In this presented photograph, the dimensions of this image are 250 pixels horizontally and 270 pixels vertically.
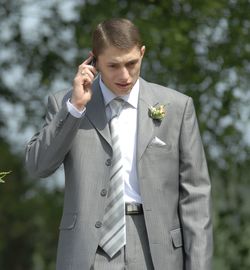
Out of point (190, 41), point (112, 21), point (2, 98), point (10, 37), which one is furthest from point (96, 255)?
point (2, 98)

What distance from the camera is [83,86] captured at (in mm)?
4848

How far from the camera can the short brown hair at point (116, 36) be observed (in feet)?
15.8

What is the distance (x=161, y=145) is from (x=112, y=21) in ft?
1.99

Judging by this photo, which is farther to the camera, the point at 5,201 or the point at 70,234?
the point at 5,201

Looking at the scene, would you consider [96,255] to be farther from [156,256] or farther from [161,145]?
[161,145]

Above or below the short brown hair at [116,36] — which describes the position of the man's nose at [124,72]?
below

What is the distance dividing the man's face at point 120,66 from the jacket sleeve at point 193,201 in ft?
1.20

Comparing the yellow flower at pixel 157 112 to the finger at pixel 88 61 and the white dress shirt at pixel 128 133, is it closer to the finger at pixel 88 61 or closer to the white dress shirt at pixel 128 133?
the white dress shirt at pixel 128 133

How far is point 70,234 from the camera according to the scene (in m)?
4.89

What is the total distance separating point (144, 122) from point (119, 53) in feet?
1.18

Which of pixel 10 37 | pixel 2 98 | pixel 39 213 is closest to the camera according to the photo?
pixel 10 37

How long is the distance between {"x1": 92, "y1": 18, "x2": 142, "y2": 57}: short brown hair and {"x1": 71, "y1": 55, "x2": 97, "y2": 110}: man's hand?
10cm

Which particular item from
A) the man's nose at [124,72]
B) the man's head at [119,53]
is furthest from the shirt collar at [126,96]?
the man's nose at [124,72]

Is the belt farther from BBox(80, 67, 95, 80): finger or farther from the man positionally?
BBox(80, 67, 95, 80): finger
